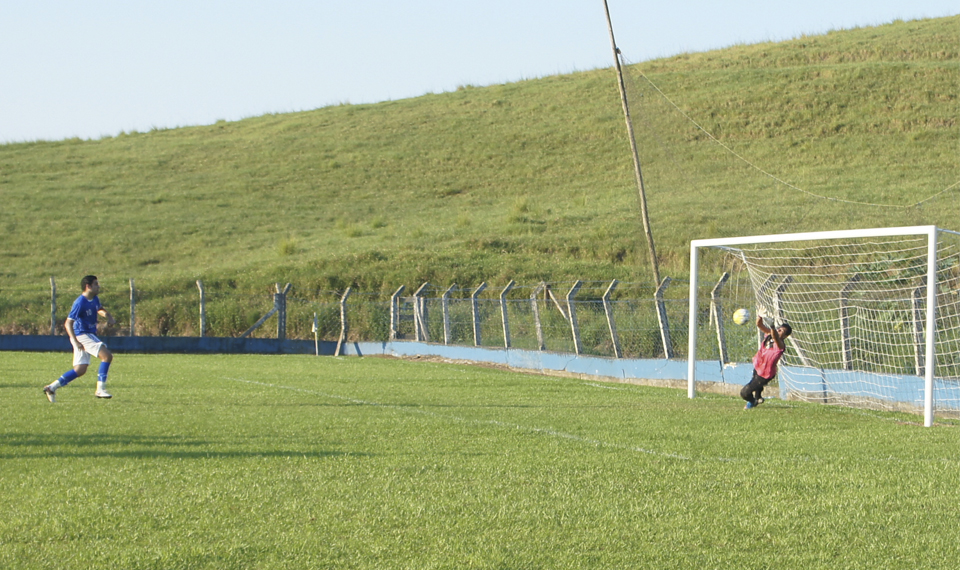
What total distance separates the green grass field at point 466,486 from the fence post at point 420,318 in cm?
1354

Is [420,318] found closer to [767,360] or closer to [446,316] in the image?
[446,316]

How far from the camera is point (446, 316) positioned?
26203 millimetres

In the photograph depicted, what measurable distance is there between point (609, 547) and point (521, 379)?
1352cm

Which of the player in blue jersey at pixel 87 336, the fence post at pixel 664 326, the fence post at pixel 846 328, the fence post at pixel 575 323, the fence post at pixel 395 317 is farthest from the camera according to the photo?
the fence post at pixel 395 317

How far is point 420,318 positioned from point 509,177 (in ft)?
96.2

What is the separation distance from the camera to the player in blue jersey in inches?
534

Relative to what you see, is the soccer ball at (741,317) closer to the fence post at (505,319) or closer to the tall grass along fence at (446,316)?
the tall grass along fence at (446,316)

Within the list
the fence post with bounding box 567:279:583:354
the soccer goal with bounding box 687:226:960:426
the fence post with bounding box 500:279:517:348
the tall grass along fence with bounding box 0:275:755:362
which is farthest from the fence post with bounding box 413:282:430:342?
the soccer goal with bounding box 687:226:960:426

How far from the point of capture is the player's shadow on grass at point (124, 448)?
29.3 ft

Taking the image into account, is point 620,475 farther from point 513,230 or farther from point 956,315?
point 513,230

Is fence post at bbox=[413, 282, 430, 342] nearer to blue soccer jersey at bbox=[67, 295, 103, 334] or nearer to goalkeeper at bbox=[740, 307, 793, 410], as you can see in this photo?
blue soccer jersey at bbox=[67, 295, 103, 334]

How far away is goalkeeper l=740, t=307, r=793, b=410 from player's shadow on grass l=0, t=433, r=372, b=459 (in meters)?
6.59

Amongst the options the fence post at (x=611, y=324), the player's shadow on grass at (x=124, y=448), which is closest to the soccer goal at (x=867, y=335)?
the fence post at (x=611, y=324)

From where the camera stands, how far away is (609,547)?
5.88 m
